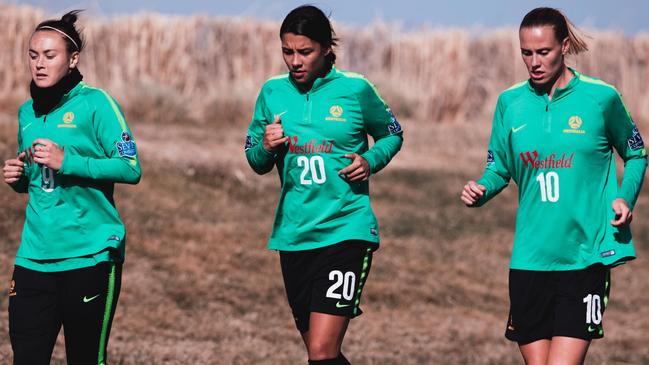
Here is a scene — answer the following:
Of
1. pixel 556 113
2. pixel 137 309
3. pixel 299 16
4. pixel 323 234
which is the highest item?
pixel 299 16

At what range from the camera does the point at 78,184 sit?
211 inches

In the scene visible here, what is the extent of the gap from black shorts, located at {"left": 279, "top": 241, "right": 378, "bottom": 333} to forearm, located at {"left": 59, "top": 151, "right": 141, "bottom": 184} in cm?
93

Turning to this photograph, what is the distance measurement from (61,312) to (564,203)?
7.75 ft

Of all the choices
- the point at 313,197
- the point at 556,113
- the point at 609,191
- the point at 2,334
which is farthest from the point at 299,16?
the point at 2,334

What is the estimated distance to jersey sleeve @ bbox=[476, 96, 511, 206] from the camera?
18.3 ft

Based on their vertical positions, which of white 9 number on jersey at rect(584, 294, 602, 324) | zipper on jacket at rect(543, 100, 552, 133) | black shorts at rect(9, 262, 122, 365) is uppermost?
zipper on jacket at rect(543, 100, 552, 133)

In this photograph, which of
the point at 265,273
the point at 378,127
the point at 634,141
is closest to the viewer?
the point at 634,141

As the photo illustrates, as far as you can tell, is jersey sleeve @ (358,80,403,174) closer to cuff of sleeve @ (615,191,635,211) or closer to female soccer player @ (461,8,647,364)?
female soccer player @ (461,8,647,364)

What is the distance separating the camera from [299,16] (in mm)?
5699

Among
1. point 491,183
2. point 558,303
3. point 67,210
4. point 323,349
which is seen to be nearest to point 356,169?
point 491,183

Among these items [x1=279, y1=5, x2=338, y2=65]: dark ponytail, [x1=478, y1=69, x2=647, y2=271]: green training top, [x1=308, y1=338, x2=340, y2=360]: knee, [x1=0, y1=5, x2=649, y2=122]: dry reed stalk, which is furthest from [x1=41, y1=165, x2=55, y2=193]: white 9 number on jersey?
[x1=0, y1=5, x2=649, y2=122]: dry reed stalk

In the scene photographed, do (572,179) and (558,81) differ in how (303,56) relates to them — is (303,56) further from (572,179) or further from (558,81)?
(572,179)

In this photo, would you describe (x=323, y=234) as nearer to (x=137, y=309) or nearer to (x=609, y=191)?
(x=609, y=191)

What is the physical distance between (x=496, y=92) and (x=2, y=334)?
57.0 feet
